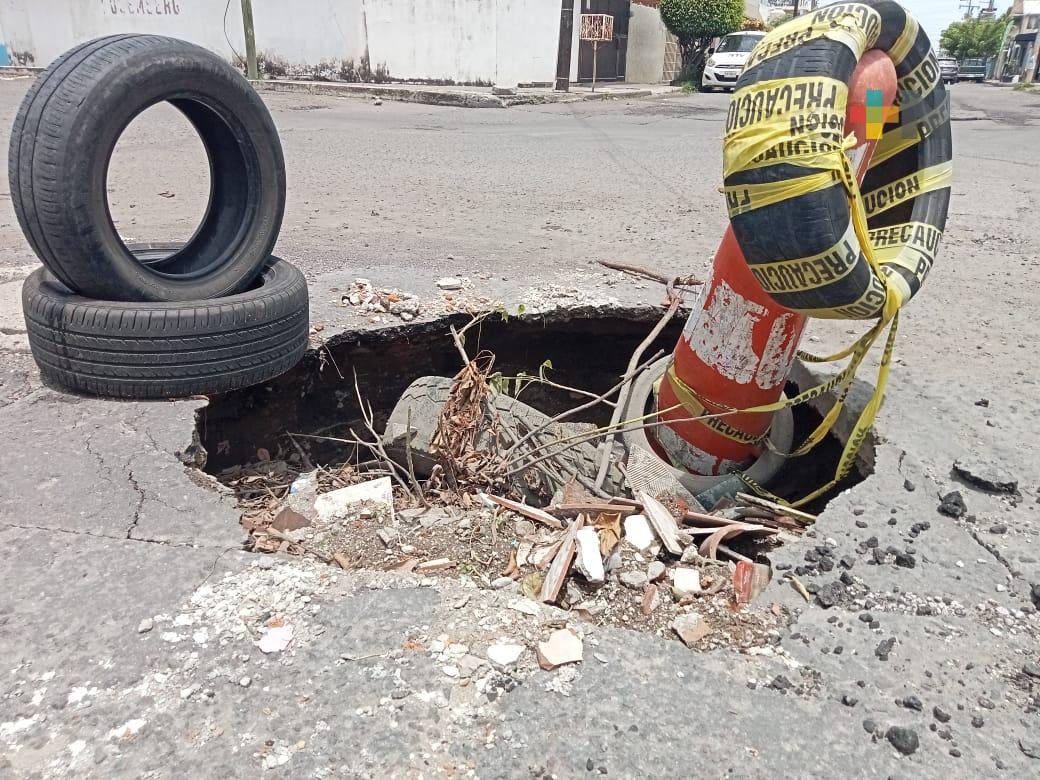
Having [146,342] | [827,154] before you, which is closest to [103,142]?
[146,342]

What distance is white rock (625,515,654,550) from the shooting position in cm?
241

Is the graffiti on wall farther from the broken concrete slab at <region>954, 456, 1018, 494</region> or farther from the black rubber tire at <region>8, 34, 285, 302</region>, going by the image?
the broken concrete slab at <region>954, 456, 1018, 494</region>

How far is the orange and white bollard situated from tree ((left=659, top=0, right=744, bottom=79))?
2552 centimetres

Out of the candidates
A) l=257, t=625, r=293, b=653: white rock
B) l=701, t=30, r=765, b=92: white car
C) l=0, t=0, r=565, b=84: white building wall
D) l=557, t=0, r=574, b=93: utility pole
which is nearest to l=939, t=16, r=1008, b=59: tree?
l=701, t=30, r=765, b=92: white car

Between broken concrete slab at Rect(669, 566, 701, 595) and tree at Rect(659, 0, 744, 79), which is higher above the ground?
tree at Rect(659, 0, 744, 79)

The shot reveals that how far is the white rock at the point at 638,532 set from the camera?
241 centimetres

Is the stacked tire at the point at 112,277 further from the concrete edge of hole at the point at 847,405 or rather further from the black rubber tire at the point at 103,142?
the concrete edge of hole at the point at 847,405

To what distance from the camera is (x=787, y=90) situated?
2305 mm

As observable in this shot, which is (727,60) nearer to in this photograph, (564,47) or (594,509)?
(564,47)

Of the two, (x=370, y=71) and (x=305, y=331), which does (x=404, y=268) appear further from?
(x=370, y=71)

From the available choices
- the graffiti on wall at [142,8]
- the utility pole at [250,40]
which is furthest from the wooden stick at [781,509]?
the graffiti on wall at [142,8]

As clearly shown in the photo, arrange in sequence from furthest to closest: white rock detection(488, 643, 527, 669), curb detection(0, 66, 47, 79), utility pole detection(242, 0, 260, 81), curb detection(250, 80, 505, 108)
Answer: curb detection(0, 66, 47, 79), utility pole detection(242, 0, 260, 81), curb detection(250, 80, 505, 108), white rock detection(488, 643, 527, 669)

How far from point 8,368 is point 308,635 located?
2.30 m

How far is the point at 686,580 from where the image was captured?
2217mm
